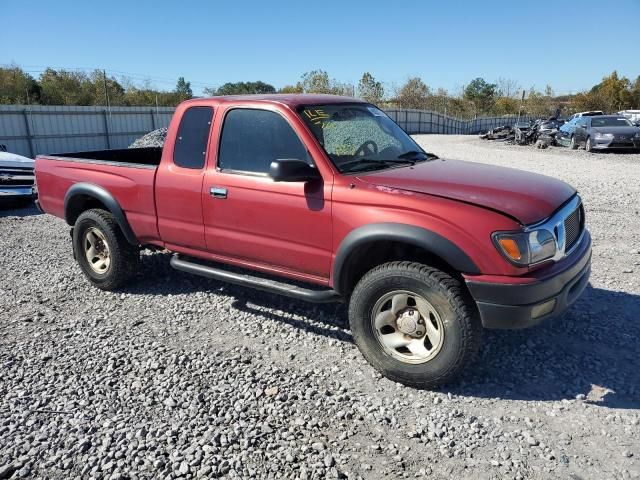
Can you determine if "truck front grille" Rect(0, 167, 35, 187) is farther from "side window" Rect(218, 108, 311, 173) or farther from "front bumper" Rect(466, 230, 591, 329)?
"front bumper" Rect(466, 230, 591, 329)

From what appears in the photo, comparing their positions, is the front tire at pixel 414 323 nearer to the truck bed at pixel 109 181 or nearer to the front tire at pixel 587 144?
the truck bed at pixel 109 181

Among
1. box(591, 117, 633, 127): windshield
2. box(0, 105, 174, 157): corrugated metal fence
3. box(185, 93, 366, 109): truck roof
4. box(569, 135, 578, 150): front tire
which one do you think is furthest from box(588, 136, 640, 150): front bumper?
box(185, 93, 366, 109): truck roof

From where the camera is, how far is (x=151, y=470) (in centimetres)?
279

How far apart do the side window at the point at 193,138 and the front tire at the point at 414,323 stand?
188 centimetres

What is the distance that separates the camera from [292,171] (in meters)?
3.62

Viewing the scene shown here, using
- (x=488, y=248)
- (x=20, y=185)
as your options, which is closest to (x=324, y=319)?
(x=488, y=248)

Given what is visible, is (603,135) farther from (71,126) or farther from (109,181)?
(109,181)

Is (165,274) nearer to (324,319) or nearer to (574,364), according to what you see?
(324,319)

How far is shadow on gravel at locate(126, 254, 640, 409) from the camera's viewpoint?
3506 millimetres

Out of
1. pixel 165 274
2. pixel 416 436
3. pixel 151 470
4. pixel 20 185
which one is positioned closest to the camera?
pixel 151 470

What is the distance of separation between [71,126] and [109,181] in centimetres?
1546

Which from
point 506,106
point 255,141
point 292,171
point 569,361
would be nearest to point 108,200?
point 255,141

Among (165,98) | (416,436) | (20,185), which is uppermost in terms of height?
(165,98)

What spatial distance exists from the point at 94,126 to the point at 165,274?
15561 millimetres
